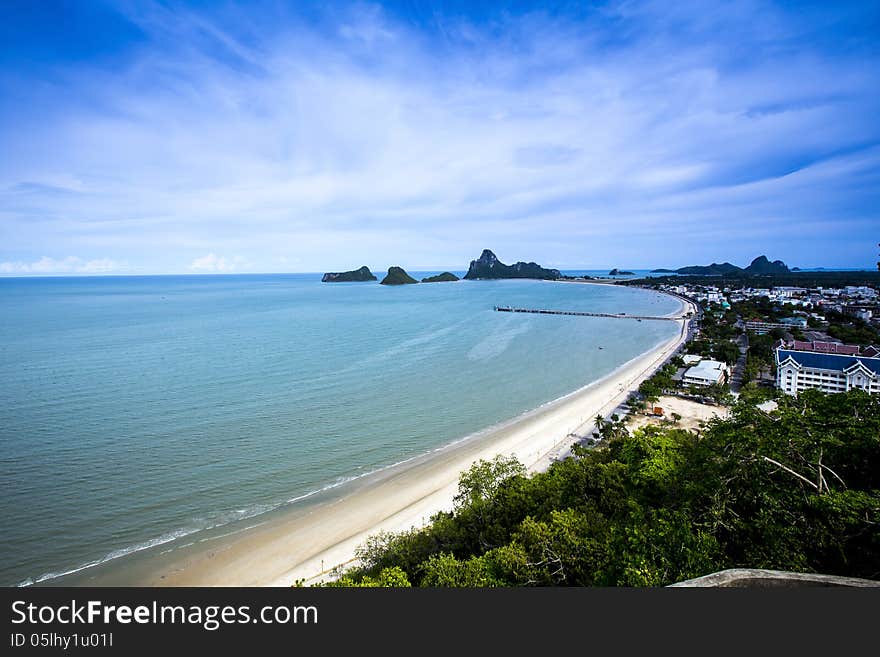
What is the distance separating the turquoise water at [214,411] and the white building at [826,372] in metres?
13.5

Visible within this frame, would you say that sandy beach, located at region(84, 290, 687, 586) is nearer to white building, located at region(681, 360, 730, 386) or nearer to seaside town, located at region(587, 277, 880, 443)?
seaside town, located at region(587, 277, 880, 443)

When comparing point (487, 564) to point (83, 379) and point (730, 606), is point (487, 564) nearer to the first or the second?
point (730, 606)

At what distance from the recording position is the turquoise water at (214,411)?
53.5 feet

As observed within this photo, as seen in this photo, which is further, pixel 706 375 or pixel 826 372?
pixel 706 375

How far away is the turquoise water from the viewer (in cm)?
1631

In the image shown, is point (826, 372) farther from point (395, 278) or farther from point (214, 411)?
point (395, 278)

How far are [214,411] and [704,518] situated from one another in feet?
86.4

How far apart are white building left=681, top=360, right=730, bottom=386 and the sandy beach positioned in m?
11.5

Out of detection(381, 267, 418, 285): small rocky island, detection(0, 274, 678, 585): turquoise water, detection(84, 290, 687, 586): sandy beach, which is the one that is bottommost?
detection(84, 290, 687, 586): sandy beach

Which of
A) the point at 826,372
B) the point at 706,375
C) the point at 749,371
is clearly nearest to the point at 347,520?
the point at 706,375

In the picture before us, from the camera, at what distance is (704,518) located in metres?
8.23

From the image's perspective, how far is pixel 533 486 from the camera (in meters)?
13.6

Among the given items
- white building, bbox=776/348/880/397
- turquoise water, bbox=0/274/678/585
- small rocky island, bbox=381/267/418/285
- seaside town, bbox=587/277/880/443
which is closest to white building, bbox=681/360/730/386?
seaside town, bbox=587/277/880/443

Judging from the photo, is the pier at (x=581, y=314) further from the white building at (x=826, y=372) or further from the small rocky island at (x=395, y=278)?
the small rocky island at (x=395, y=278)
